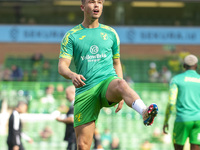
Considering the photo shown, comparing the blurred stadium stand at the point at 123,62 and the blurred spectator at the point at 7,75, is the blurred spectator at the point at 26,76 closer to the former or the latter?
the blurred stadium stand at the point at 123,62

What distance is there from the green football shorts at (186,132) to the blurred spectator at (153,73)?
1598 cm

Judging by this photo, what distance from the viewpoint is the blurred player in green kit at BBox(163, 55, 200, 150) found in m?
7.51

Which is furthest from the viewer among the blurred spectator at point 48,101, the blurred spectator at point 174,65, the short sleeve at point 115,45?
the blurred spectator at point 174,65

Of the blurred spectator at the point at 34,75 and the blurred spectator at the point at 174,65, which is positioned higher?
the blurred spectator at the point at 174,65

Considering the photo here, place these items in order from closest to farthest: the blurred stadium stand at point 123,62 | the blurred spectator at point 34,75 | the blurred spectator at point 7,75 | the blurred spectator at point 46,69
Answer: the blurred stadium stand at point 123,62
the blurred spectator at point 7,75
the blurred spectator at point 34,75
the blurred spectator at point 46,69

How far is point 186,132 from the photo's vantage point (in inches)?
298

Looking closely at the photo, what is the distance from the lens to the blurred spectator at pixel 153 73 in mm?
23703

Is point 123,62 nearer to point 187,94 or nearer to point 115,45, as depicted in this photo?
point 187,94

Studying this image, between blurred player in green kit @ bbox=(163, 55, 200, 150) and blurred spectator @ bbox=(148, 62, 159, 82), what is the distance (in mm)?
15965

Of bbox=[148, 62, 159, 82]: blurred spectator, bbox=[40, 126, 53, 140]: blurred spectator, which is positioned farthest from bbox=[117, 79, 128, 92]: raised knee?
bbox=[148, 62, 159, 82]: blurred spectator

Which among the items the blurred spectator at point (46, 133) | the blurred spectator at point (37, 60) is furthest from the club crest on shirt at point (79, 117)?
the blurred spectator at point (37, 60)

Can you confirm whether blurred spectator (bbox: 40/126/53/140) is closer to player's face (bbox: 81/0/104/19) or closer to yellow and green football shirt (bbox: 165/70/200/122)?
yellow and green football shirt (bbox: 165/70/200/122)

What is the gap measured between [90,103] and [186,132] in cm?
275

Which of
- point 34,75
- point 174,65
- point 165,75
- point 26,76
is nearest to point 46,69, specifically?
point 34,75
